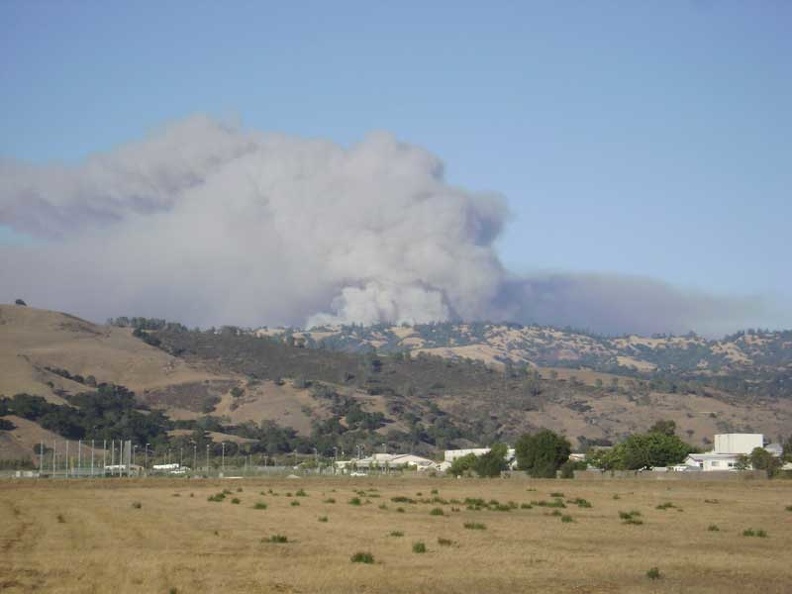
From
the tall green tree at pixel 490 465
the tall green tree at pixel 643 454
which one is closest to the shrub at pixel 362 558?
the tall green tree at pixel 490 465

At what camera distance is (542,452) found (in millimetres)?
162875

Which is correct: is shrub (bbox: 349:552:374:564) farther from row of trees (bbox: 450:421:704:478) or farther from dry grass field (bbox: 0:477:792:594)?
row of trees (bbox: 450:421:704:478)

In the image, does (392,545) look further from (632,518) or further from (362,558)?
(632,518)

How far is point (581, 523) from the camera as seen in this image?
57500mm

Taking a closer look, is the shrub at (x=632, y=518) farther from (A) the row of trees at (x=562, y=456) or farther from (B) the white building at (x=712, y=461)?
(B) the white building at (x=712, y=461)

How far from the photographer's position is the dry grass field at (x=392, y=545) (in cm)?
3325

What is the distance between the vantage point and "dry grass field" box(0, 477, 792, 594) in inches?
1309

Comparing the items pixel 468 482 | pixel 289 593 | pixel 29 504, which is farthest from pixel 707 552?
pixel 468 482

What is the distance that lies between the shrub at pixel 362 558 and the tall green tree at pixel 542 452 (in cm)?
12083

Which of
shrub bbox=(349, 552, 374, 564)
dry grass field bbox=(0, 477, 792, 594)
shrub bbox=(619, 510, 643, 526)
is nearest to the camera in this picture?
dry grass field bbox=(0, 477, 792, 594)

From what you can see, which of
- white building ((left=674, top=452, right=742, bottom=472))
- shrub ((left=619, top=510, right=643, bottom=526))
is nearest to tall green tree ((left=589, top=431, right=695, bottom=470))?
white building ((left=674, top=452, right=742, bottom=472))

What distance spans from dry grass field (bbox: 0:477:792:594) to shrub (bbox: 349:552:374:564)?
0.51 meters

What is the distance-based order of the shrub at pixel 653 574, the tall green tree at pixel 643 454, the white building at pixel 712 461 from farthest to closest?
the white building at pixel 712 461, the tall green tree at pixel 643 454, the shrub at pixel 653 574

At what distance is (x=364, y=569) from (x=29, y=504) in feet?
143
